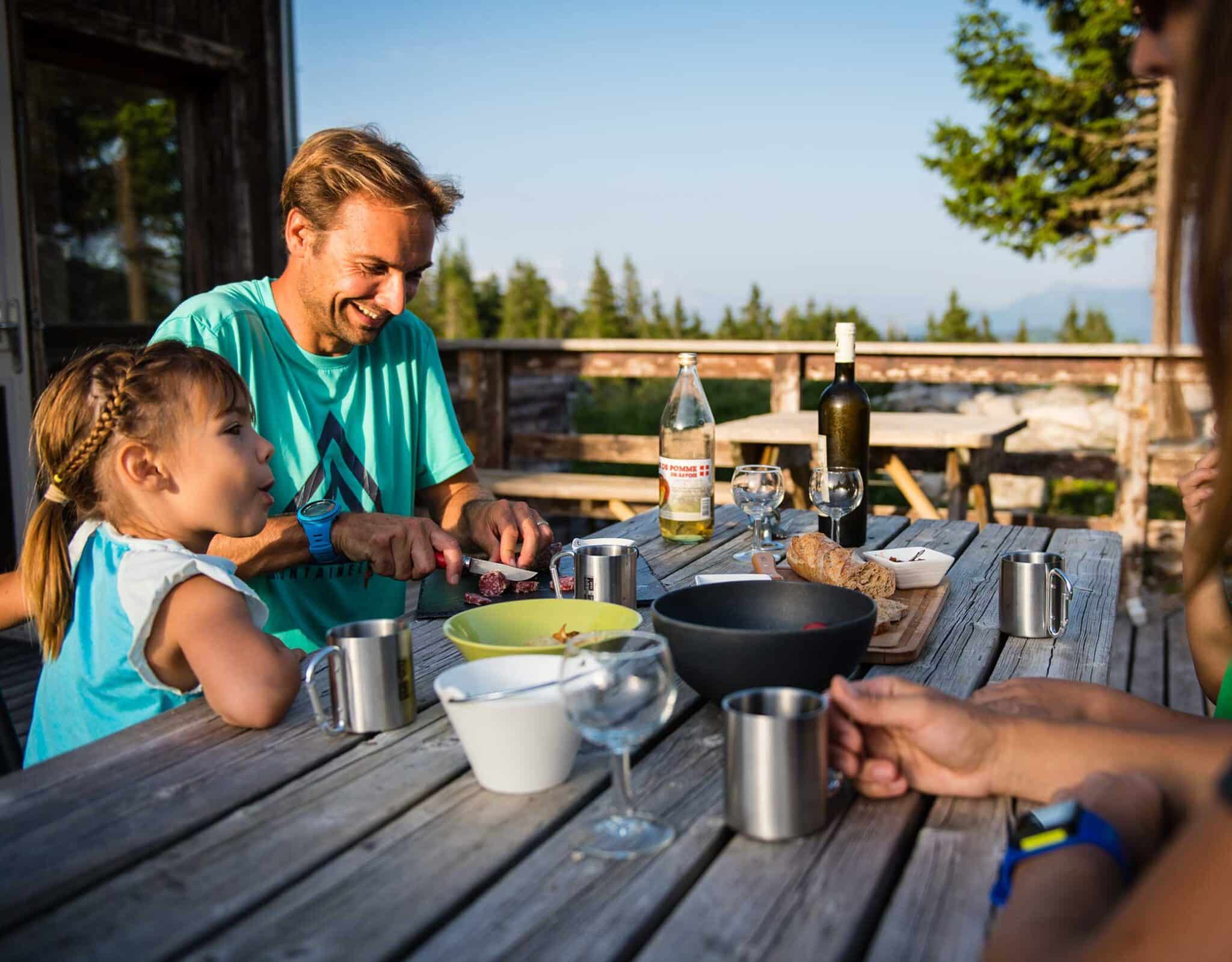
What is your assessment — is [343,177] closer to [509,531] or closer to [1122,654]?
[509,531]

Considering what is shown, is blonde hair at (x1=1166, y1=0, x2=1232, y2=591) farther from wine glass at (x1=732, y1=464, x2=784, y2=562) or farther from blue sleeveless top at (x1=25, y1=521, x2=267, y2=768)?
wine glass at (x1=732, y1=464, x2=784, y2=562)

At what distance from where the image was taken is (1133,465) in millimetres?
4863

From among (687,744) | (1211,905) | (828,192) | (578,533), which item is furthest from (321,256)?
(828,192)

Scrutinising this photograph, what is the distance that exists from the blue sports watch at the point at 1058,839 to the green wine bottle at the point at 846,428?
131 centimetres

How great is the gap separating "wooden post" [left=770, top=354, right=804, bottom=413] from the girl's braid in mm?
4140

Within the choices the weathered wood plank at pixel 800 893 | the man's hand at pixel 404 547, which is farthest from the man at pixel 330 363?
the weathered wood plank at pixel 800 893

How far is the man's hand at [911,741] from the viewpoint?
1.00 m

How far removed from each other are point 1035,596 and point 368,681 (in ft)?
3.32

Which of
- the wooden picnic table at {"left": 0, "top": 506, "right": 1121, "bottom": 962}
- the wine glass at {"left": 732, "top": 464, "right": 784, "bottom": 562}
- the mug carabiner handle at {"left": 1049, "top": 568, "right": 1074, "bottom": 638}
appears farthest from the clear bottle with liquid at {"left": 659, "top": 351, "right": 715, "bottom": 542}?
the wooden picnic table at {"left": 0, "top": 506, "right": 1121, "bottom": 962}

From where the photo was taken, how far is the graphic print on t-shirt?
7.39ft

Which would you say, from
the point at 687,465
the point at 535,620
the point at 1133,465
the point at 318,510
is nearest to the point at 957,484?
the point at 1133,465

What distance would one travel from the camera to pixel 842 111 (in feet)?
84.7

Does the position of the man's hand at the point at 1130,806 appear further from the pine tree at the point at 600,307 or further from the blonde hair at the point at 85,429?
the pine tree at the point at 600,307

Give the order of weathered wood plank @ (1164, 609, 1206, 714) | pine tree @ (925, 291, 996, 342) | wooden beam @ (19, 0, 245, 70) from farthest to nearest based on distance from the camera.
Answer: pine tree @ (925, 291, 996, 342)
wooden beam @ (19, 0, 245, 70)
weathered wood plank @ (1164, 609, 1206, 714)
